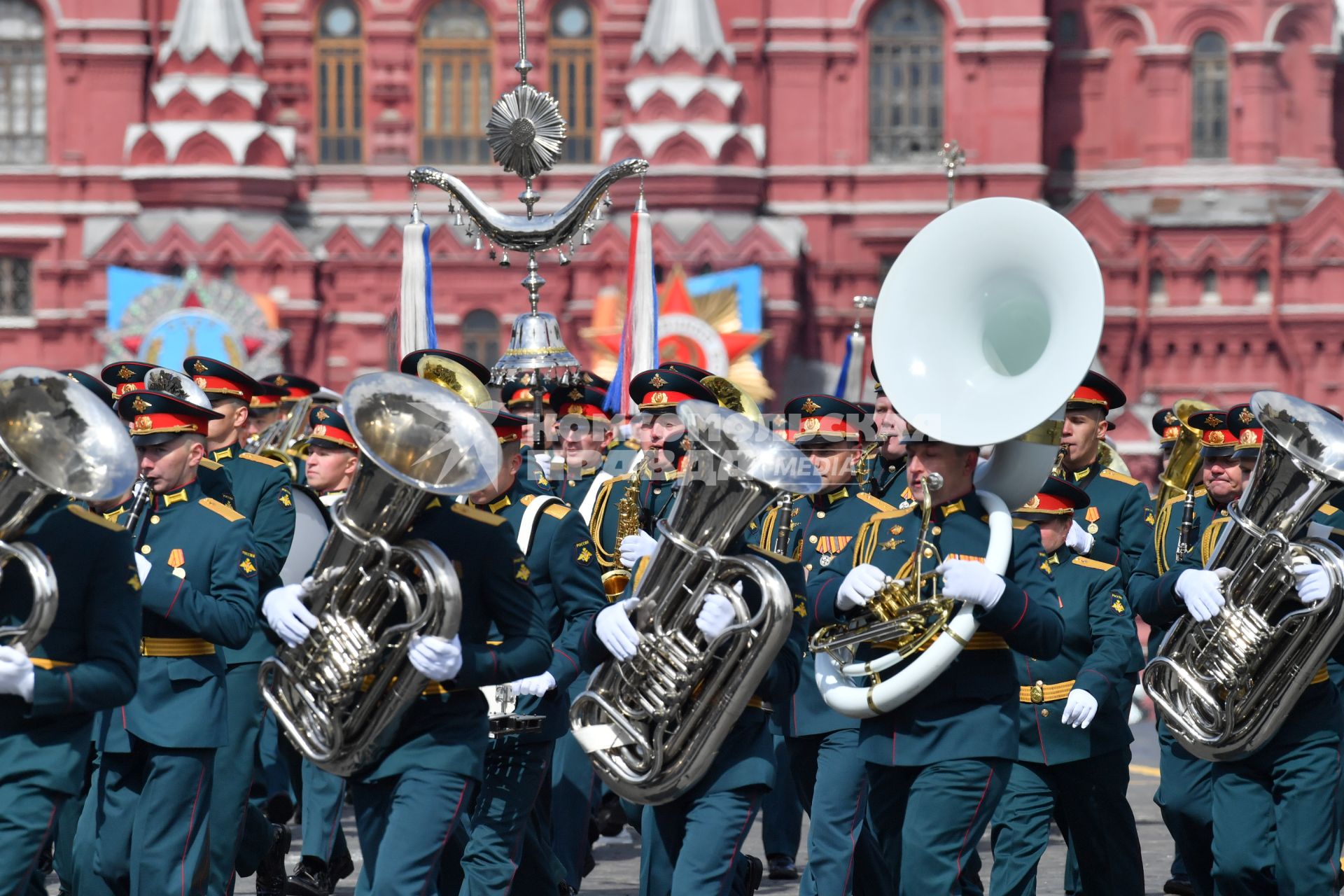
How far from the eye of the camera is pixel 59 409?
5898mm

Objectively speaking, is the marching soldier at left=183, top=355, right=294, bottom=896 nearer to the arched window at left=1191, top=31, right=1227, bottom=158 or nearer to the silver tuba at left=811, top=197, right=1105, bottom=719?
the silver tuba at left=811, top=197, right=1105, bottom=719

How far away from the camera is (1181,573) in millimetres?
7594

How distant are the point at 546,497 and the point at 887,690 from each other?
5.39 ft

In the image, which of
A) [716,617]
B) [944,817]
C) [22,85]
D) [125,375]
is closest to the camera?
[716,617]

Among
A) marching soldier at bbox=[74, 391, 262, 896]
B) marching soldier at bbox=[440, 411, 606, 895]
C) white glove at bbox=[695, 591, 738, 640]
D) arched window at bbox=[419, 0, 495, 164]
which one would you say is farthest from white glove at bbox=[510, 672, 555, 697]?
arched window at bbox=[419, 0, 495, 164]

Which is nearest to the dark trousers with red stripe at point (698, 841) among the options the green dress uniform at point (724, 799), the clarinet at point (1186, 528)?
the green dress uniform at point (724, 799)

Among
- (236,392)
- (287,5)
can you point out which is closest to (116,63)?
(287,5)

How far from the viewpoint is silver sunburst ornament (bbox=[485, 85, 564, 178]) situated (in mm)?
12305

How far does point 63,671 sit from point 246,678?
8.90ft

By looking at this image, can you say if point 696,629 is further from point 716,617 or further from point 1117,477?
point 1117,477

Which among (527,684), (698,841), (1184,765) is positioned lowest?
(1184,765)

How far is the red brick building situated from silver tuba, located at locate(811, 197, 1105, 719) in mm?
22267

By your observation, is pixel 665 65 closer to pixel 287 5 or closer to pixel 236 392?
pixel 287 5

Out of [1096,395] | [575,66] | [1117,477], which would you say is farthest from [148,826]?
[575,66]
